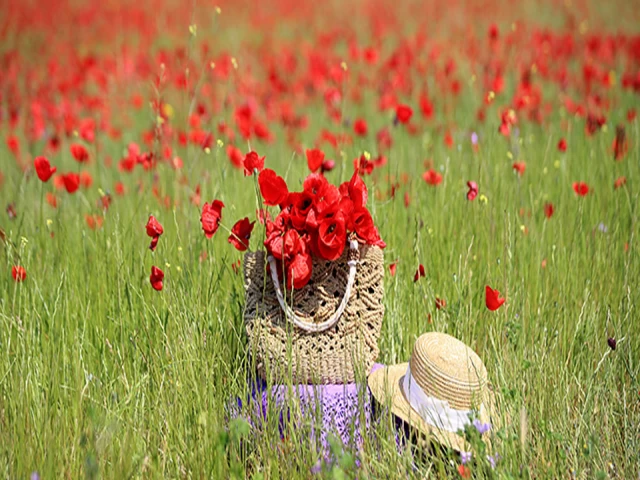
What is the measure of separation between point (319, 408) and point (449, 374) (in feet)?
1.22

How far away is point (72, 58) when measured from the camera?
7.39m

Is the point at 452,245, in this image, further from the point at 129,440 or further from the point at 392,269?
the point at 129,440

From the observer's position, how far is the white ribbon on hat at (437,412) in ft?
6.75

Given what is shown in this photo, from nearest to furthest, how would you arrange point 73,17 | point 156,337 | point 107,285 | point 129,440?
1. point 129,440
2. point 156,337
3. point 107,285
4. point 73,17

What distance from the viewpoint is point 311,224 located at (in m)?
2.03

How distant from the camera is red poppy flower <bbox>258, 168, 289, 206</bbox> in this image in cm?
207

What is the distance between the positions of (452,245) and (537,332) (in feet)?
1.59

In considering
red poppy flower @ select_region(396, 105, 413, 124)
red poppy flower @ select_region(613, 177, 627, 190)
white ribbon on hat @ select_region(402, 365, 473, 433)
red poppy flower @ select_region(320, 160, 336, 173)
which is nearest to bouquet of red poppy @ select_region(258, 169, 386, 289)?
white ribbon on hat @ select_region(402, 365, 473, 433)

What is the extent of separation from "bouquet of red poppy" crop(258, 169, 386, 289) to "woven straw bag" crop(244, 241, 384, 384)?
6 cm

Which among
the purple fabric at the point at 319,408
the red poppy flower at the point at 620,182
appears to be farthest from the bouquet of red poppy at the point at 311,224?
the red poppy flower at the point at 620,182

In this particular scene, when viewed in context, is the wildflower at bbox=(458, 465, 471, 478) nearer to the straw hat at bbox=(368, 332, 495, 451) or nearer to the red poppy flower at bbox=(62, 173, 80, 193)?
the straw hat at bbox=(368, 332, 495, 451)

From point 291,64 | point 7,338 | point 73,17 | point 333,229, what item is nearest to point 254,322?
point 333,229

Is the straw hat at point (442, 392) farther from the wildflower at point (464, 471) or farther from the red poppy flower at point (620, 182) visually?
the red poppy flower at point (620, 182)

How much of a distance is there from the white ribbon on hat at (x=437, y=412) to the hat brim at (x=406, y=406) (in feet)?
0.05
